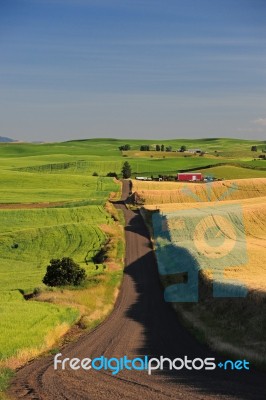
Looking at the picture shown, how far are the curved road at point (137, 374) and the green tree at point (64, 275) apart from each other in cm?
606

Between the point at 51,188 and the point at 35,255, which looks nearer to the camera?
the point at 35,255

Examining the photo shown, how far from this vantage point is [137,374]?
23734 mm

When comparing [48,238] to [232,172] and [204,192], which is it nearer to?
[204,192]

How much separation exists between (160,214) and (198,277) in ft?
128

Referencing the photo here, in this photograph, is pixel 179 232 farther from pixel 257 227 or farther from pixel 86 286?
pixel 86 286

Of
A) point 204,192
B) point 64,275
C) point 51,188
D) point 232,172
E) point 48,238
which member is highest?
point 232,172

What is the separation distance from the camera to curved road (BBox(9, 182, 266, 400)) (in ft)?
68.6

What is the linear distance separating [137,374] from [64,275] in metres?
23.7

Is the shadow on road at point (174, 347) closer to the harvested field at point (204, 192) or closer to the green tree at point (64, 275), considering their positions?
the green tree at point (64, 275)

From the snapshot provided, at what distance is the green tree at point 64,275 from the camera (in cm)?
4653

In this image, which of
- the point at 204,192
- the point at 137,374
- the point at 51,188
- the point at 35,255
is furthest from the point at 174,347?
the point at 51,188

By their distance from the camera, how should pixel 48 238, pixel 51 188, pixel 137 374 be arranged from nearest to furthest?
pixel 137 374
pixel 48 238
pixel 51 188

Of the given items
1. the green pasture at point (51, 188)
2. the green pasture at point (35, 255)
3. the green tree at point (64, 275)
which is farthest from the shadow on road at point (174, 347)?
the green pasture at point (51, 188)

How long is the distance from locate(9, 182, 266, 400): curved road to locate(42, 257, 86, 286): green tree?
606 centimetres
